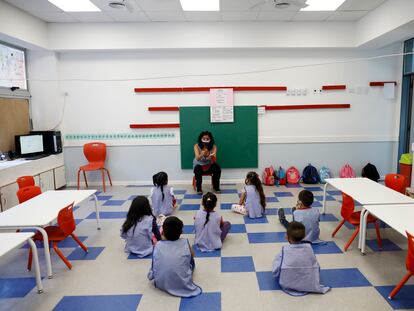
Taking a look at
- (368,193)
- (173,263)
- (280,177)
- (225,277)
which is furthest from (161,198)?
(280,177)

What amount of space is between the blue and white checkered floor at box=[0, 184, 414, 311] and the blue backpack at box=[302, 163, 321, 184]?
2.17 metres

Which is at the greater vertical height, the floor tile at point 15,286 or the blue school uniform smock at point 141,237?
the blue school uniform smock at point 141,237

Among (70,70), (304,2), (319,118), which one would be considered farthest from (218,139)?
(70,70)

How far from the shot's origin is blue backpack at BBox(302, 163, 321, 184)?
602 cm

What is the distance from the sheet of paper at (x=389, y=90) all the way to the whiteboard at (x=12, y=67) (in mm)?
6901

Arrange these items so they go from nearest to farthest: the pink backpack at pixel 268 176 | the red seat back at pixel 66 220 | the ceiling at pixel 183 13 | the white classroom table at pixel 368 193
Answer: the red seat back at pixel 66 220, the white classroom table at pixel 368 193, the ceiling at pixel 183 13, the pink backpack at pixel 268 176

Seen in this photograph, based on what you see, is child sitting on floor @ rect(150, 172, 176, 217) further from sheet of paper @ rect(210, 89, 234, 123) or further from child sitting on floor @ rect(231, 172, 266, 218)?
sheet of paper @ rect(210, 89, 234, 123)

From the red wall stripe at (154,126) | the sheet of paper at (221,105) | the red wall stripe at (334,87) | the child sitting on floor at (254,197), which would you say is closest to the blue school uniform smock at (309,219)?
the child sitting on floor at (254,197)

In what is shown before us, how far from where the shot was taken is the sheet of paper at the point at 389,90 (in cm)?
599

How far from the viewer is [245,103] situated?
20.0 ft

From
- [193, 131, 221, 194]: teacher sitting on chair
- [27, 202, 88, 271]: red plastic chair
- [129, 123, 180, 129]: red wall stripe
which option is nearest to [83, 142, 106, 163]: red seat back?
[129, 123, 180, 129]: red wall stripe

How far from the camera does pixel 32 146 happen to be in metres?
5.36

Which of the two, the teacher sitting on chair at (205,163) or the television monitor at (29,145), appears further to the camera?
the teacher sitting on chair at (205,163)

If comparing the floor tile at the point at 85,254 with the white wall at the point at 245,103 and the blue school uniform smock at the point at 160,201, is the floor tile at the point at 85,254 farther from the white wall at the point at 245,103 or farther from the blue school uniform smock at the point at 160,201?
the white wall at the point at 245,103
